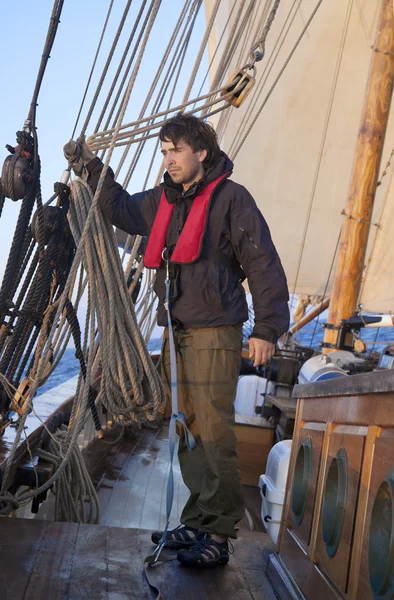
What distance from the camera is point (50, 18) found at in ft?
7.85

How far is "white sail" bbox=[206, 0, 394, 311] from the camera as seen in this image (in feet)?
37.6

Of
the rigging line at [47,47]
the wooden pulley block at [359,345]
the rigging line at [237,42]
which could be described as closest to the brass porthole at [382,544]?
the rigging line at [47,47]

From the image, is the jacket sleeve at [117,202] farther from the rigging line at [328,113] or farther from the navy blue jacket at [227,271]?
the rigging line at [328,113]

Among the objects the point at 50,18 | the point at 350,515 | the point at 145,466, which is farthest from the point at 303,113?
the point at 350,515

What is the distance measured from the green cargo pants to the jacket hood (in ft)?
1.37

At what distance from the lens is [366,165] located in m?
7.00

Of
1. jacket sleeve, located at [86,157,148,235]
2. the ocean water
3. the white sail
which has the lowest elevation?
the ocean water

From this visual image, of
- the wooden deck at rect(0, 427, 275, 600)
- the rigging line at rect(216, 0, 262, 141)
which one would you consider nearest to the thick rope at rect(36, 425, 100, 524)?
the wooden deck at rect(0, 427, 275, 600)

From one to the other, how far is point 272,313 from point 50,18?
47.9 inches

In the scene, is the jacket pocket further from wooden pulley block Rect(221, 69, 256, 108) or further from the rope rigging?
wooden pulley block Rect(221, 69, 256, 108)

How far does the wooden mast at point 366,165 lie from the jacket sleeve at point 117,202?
476cm

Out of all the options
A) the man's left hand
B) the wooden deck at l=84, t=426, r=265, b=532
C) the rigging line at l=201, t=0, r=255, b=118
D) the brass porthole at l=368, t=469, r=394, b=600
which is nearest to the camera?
the brass porthole at l=368, t=469, r=394, b=600

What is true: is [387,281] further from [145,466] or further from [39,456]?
[39,456]

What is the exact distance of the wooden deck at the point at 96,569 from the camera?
69.5 inches
